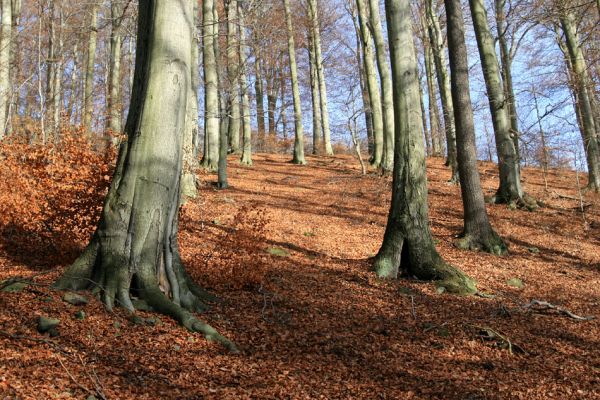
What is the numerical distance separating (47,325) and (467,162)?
8184mm

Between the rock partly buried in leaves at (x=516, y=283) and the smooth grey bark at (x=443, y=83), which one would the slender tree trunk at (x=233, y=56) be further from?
the smooth grey bark at (x=443, y=83)

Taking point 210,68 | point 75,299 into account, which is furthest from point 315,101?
point 75,299

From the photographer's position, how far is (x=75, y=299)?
421cm

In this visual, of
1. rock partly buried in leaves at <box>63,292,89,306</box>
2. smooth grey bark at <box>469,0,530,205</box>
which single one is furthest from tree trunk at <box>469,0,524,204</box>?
rock partly buried in leaves at <box>63,292,89,306</box>

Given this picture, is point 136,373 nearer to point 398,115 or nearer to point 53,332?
point 53,332

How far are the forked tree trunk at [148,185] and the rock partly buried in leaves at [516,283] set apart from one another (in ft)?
18.5

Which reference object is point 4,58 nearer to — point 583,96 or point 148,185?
point 148,185

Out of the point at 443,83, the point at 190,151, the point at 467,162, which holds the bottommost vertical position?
the point at 467,162

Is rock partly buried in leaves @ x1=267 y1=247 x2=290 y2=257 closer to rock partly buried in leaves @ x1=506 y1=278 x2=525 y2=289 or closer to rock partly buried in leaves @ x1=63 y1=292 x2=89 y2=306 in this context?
rock partly buried in leaves @ x1=506 y1=278 x2=525 y2=289

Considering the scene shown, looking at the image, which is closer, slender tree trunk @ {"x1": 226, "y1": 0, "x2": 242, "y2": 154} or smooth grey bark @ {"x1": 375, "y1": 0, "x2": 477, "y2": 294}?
smooth grey bark @ {"x1": 375, "y1": 0, "x2": 477, "y2": 294}

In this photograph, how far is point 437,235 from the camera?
1084cm

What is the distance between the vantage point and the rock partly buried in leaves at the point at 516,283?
772cm

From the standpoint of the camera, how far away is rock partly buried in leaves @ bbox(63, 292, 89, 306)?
4191mm

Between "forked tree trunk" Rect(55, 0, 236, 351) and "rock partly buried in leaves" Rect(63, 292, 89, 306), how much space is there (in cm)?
20
